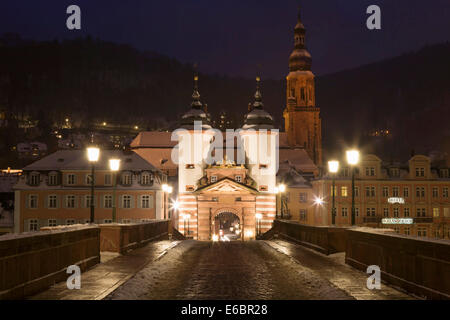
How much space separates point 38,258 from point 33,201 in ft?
199

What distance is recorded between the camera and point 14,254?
42.4 feet

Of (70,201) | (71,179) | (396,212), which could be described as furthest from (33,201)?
(396,212)

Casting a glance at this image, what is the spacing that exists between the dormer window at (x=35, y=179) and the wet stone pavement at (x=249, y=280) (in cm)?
5263

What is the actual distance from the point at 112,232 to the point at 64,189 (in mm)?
49718

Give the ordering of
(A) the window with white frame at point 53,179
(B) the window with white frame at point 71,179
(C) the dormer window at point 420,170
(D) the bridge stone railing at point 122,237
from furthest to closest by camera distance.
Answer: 1. (C) the dormer window at point 420,170
2. (B) the window with white frame at point 71,179
3. (A) the window with white frame at point 53,179
4. (D) the bridge stone railing at point 122,237

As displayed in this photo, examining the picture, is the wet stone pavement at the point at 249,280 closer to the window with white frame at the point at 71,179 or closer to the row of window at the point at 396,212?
the window with white frame at the point at 71,179

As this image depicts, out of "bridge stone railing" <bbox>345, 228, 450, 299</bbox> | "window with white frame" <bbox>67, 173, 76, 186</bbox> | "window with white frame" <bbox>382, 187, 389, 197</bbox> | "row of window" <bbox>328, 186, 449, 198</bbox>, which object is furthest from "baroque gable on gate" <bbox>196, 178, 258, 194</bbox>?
"bridge stone railing" <bbox>345, 228, 450, 299</bbox>

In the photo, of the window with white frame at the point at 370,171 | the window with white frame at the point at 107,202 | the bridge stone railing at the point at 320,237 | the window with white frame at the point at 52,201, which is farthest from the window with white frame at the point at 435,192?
the window with white frame at the point at 52,201

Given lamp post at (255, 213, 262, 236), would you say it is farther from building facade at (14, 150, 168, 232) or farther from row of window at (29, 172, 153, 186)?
row of window at (29, 172, 153, 186)

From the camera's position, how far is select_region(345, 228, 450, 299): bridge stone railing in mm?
12664

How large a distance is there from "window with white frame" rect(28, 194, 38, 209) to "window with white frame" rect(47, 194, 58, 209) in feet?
5.15

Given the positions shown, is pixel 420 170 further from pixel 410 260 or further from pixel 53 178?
pixel 410 260

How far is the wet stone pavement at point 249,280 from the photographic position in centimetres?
1416
